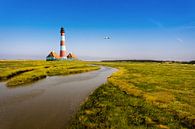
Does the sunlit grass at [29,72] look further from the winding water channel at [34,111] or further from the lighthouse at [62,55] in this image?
the lighthouse at [62,55]

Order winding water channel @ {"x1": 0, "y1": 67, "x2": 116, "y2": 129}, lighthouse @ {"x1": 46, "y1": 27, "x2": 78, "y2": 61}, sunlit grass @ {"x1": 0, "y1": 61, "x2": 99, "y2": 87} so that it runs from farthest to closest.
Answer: lighthouse @ {"x1": 46, "y1": 27, "x2": 78, "y2": 61} → sunlit grass @ {"x1": 0, "y1": 61, "x2": 99, "y2": 87} → winding water channel @ {"x1": 0, "y1": 67, "x2": 116, "y2": 129}

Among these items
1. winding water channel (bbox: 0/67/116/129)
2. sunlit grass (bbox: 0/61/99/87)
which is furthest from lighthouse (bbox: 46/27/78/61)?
winding water channel (bbox: 0/67/116/129)

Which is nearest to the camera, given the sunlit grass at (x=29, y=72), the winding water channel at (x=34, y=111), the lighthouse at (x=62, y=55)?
the winding water channel at (x=34, y=111)

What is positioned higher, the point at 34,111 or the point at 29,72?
the point at 29,72

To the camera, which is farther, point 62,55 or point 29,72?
point 62,55

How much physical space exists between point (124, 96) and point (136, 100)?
5.81 ft

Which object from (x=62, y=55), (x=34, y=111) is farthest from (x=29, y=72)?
(x=62, y=55)

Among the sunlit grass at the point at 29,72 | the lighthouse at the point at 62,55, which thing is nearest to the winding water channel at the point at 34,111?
the sunlit grass at the point at 29,72

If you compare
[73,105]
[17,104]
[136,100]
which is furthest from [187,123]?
[17,104]

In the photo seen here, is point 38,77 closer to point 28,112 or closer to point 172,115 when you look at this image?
point 28,112

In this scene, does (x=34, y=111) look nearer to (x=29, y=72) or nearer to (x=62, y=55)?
(x=29, y=72)

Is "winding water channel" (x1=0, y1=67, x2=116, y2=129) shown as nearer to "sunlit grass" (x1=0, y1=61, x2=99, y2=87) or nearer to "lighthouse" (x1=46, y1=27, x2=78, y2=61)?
"sunlit grass" (x1=0, y1=61, x2=99, y2=87)

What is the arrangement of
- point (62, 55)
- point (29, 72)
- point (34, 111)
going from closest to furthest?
1. point (34, 111)
2. point (29, 72)
3. point (62, 55)

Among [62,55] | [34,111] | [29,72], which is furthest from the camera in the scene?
[62,55]
